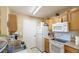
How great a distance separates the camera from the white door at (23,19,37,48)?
137 cm

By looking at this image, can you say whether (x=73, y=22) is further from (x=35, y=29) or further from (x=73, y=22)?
(x=35, y=29)

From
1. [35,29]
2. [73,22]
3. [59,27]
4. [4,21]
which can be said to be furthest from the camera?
[73,22]

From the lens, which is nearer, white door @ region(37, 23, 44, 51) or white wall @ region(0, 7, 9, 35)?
white wall @ region(0, 7, 9, 35)

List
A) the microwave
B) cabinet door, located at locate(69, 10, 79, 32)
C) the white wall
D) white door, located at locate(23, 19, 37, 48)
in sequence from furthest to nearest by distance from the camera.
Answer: cabinet door, located at locate(69, 10, 79, 32), the microwave, white door, located at locate(23, 19, 37, 48), the white wall

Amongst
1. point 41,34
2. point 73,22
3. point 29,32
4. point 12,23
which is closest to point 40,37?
point 41,34

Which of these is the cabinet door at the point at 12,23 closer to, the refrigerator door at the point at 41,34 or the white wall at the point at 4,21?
the white wall at the point at 4,21

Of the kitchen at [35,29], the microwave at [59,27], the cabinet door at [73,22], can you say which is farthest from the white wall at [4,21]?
the cabinet door at [73,22]

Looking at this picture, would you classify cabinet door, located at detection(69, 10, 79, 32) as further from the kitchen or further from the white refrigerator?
the white refrigerator

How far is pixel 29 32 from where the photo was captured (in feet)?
4.58

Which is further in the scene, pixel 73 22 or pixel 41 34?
pixel 73 22

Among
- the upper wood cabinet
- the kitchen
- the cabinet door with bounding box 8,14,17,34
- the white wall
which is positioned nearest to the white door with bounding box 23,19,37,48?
the kitchen

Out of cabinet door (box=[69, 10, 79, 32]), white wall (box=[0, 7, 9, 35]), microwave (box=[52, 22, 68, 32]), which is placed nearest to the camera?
white wall (box=[0, 7, 9, 35])

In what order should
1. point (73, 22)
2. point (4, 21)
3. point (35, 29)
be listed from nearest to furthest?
point (4, 21) → point (35, 29) → point (73, 22)
